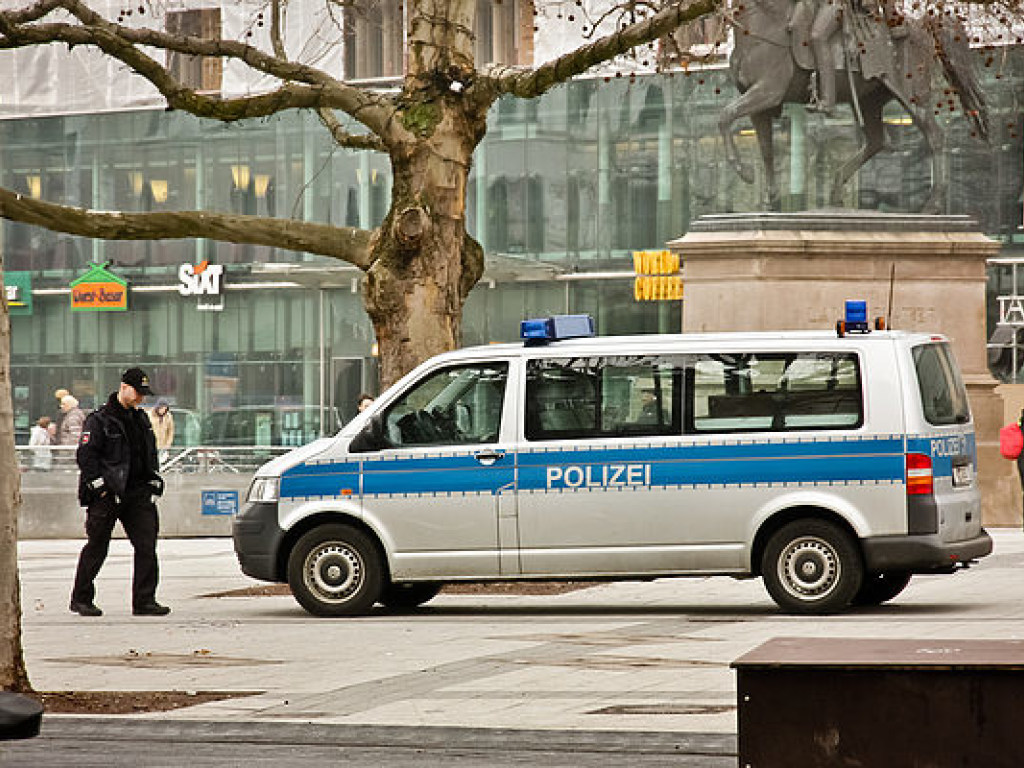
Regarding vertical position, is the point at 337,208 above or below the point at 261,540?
above

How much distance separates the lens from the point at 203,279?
161 ft

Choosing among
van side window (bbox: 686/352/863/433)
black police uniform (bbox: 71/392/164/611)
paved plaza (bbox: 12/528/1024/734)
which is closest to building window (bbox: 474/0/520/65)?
paved plaza (bbox: 12/528/1024/734)

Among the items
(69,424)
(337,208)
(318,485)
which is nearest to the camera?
(318,485)

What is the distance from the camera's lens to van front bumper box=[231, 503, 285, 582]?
15.8 metres

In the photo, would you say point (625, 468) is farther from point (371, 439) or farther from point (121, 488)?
point (121, 488)

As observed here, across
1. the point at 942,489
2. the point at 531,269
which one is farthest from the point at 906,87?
the point at 531,269

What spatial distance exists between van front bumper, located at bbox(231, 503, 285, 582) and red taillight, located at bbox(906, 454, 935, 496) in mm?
4262

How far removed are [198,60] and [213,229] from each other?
30.6m

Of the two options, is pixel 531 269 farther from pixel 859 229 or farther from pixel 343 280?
pixel 859 229

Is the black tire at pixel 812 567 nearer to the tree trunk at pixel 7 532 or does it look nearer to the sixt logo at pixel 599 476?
the sixt logo at pixel 599 476

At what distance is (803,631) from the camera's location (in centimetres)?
1333

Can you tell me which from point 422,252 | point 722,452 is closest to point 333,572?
point 722,452

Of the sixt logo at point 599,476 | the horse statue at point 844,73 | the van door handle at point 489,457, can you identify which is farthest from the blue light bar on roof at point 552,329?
the horse statue at point 844,73

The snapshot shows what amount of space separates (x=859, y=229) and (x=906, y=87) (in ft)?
5.82
